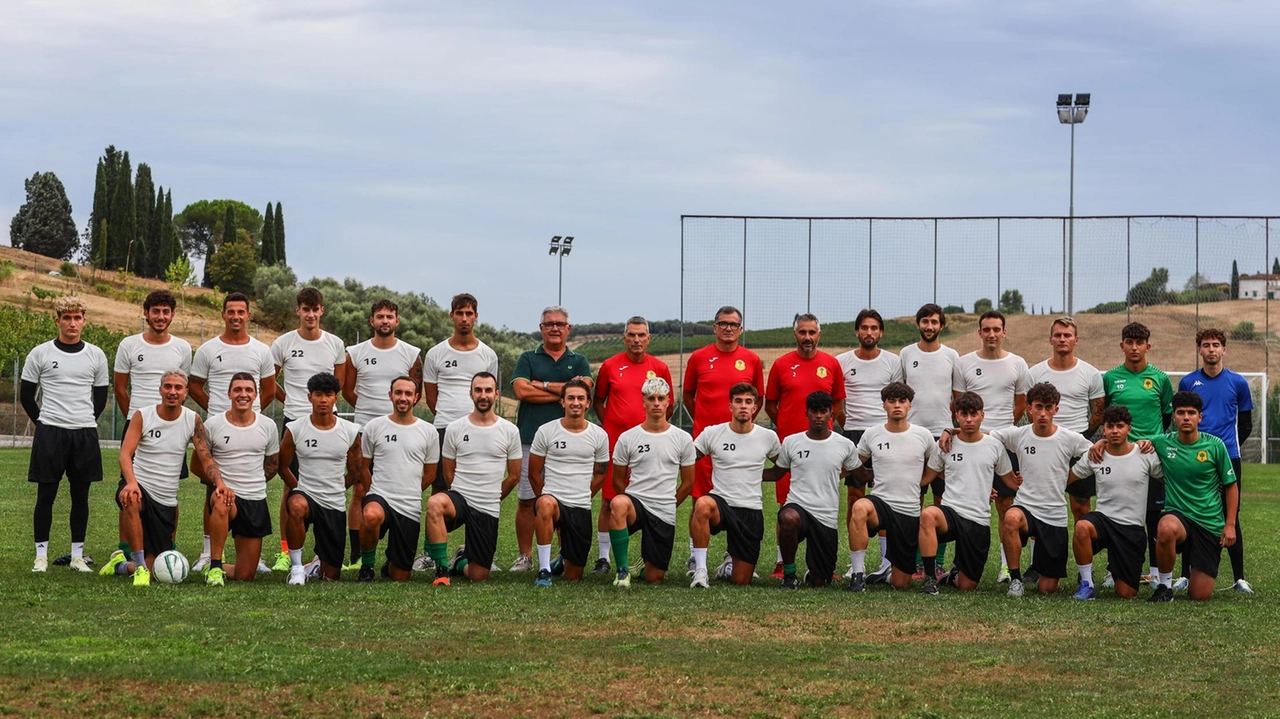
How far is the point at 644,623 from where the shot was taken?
25.4 feet

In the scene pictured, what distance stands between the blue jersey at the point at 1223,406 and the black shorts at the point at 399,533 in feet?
18.4

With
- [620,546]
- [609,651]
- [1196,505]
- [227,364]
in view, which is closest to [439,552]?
[620,546]

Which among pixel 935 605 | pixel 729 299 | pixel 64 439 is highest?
pixel 729 299

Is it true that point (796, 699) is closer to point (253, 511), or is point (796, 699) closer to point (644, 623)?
point (644, 623)

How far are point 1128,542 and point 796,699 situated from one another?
4.26 m

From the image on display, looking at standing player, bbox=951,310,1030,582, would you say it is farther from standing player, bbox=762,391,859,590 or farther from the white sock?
the white sock

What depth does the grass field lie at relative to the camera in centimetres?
573

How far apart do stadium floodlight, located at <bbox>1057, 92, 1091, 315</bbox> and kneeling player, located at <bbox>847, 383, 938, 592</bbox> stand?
17884 mm

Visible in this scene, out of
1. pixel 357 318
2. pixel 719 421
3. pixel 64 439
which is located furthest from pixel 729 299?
pixel 357 318

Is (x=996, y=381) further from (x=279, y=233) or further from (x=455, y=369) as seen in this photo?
(x=279, y=233)

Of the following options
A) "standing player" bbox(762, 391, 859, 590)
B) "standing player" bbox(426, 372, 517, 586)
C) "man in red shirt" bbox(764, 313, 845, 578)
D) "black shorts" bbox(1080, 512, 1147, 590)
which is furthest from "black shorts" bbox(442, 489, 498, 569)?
"black shorts" bbox(1080, 512, 1147, 590)

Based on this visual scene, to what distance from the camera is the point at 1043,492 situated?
9461 millimetres

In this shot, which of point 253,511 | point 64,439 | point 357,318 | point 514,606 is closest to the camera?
point 514,606

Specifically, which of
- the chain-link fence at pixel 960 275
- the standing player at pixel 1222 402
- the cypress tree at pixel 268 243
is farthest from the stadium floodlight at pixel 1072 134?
the cypress tree at pixel 268 243
